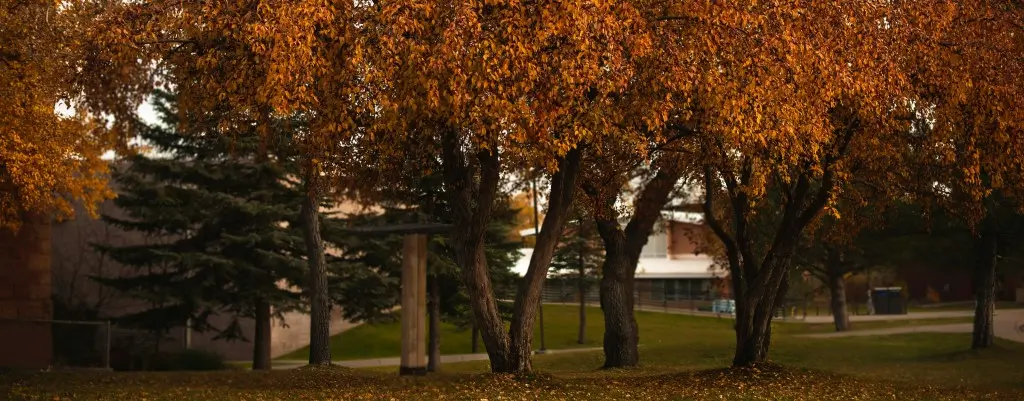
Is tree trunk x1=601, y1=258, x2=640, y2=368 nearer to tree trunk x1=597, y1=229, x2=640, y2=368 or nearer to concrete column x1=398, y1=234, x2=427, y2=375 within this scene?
tree trunk x1=597, y1=229, x2=640, y2=368

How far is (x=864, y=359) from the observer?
34.3 m

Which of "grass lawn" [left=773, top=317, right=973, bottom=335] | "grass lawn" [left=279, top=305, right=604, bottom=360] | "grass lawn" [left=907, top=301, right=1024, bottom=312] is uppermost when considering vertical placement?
"grass lawn" [left=907, top=301, right=1024, bottom=312]

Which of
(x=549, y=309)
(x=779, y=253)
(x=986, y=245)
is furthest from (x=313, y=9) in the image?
(x=549, y=309)

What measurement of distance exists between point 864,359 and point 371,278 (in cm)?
1460

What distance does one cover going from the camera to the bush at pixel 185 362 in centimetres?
3500

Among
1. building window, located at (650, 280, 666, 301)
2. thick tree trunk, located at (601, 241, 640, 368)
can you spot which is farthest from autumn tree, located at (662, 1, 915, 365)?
building window, located at (650, 280, 666, 301)

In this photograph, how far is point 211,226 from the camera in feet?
110

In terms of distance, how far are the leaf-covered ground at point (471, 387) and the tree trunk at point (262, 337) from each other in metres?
12.2

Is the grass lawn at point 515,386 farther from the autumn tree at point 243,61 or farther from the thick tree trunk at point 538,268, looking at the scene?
the autumn tree at point 243,61

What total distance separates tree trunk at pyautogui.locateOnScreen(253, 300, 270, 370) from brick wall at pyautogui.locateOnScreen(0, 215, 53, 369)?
6.84 m

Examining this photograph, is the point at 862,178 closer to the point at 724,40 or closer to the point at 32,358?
the point at 724,40

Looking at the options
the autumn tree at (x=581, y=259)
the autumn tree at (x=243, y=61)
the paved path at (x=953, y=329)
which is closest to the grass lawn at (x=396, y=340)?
the autumn tree at (x=581, y=259)

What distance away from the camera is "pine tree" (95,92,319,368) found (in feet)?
→ 105

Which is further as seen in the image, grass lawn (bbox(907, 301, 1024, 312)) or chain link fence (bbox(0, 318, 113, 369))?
grass lawn (bbox(907, 301, 1024, 312))
